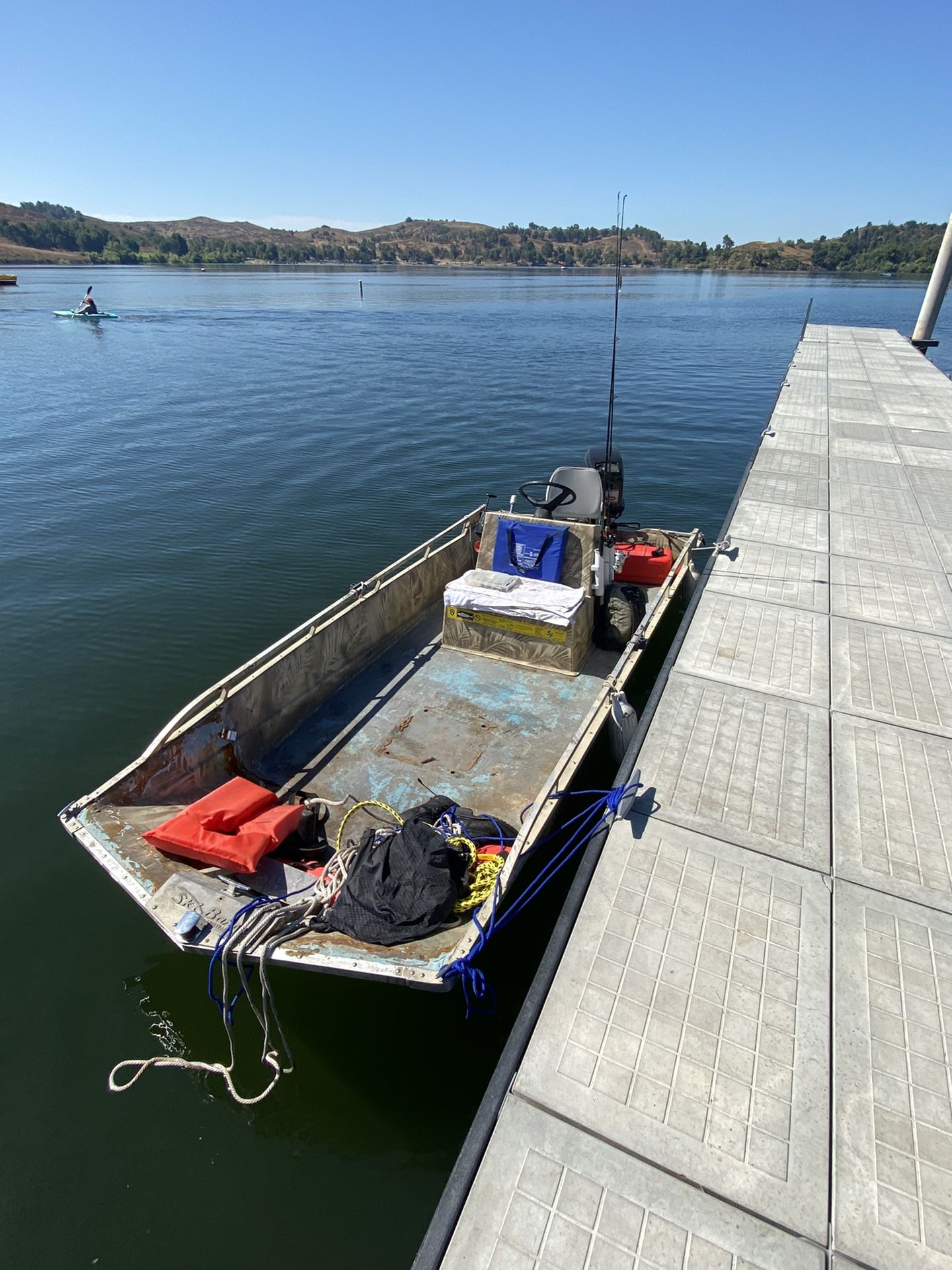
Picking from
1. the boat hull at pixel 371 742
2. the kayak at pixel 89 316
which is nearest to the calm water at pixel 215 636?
the boat hull at pixel 371 742

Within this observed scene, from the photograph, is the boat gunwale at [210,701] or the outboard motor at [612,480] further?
the outboard motor at [612,480]

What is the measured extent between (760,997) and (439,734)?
14.0ft

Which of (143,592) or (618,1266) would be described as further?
(143,592)

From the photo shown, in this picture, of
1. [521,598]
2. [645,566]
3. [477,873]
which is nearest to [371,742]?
[521,598]

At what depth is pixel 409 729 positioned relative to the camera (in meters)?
7.43

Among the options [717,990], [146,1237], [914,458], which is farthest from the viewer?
[914,458]

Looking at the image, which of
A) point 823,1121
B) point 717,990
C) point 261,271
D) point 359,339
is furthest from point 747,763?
point 261,271

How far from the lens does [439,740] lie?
23.9 ft

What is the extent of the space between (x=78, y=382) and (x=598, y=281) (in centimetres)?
9894

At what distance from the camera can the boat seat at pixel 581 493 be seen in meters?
9.23

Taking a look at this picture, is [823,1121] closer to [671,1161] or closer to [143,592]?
[671,1161]

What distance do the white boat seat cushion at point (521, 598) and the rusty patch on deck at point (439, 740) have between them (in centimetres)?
138

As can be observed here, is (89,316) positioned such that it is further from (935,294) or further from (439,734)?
(439,734)

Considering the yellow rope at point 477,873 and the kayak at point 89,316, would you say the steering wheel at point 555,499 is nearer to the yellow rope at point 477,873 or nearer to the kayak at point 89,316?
the yellow rope at point 477,873
